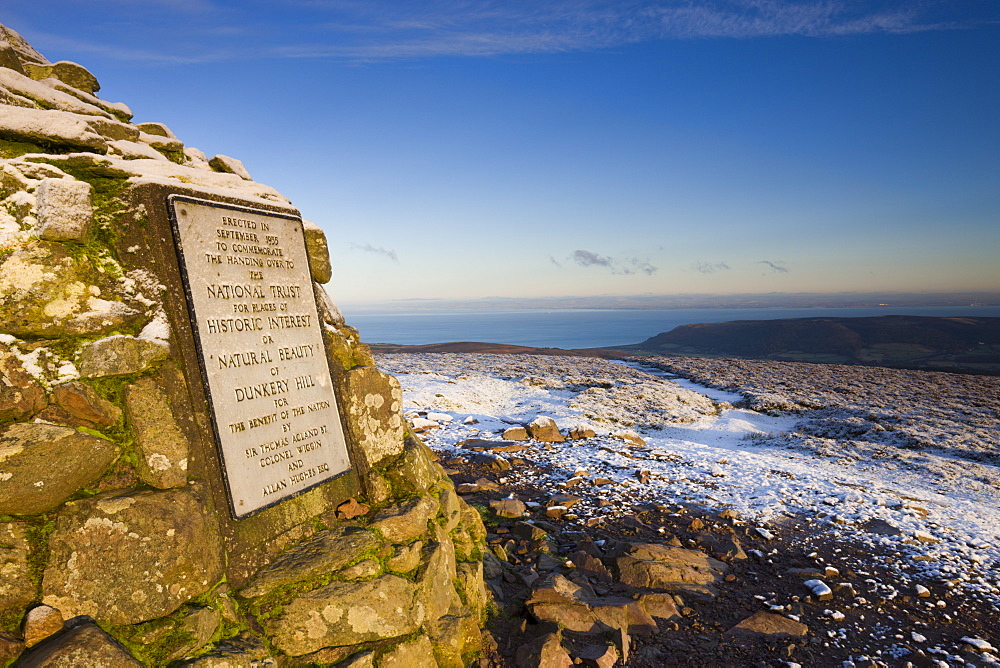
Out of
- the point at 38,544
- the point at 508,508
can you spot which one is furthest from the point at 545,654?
the point at 38,544

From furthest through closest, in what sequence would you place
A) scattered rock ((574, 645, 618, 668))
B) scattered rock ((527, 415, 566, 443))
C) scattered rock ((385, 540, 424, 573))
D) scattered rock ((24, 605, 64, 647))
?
scattered rock ((527, 415, 566, 443)) → scattered rock ((574, 645, 618, 668)) → scattered rock ((385, 540, 424, 573)) → scattered rock ((24, 605, 64, 647))

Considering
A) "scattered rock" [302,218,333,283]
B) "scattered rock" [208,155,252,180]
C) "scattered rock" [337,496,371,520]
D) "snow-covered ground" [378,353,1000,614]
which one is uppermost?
"scattered rock" [208,155,252,180]

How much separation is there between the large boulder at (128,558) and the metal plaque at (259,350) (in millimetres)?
374

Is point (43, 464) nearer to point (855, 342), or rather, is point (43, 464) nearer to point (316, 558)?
point (316, 558)

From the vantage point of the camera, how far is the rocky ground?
468 centimetres

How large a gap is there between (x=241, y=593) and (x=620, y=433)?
37.5 feet

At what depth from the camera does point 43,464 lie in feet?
8.79

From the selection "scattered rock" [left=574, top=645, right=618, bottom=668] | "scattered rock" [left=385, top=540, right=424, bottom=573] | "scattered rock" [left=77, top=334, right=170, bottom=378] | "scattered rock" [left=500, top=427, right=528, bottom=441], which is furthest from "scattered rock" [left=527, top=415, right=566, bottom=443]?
"scattered rock" [left=77, top=334, right=170, bottom=378]

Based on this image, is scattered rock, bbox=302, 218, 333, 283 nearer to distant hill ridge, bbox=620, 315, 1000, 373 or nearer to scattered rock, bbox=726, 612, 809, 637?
scattered rock, bbox=726, 612, 809, 637

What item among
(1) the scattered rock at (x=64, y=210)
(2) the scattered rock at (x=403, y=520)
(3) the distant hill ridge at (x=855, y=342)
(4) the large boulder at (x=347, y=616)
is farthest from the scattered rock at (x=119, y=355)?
(3) the distant hill ridge at (x=855, y=342)

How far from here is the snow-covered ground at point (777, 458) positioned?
7.40m

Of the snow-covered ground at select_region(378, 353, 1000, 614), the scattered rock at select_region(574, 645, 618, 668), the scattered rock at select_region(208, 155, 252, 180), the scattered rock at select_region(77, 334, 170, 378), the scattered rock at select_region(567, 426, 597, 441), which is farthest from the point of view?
the scattered rock at select_region(567, 426, 597, 441)

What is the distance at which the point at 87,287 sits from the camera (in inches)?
123

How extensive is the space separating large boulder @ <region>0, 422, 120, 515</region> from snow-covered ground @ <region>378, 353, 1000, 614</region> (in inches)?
264
